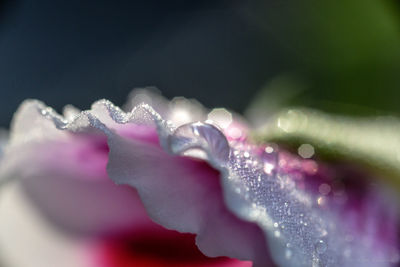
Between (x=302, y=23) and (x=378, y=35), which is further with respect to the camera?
(x=302, y=23)

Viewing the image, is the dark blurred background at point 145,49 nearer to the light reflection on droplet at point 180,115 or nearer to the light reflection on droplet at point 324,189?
the light reflection on droplet at point 180,115

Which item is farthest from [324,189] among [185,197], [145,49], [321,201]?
[145,49]

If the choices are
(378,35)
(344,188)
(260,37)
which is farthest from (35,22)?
(344,188)

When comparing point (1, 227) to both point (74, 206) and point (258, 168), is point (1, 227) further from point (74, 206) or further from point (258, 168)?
point (258, 168)

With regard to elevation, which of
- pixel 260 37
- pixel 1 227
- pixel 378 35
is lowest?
pixel 1 227

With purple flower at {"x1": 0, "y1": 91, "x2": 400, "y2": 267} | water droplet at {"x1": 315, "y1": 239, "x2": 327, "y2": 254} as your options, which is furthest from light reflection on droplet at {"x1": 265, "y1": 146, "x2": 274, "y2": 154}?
water droplet at {"x1": 315, "y1": 239, "x2": 327, "y2": 254}

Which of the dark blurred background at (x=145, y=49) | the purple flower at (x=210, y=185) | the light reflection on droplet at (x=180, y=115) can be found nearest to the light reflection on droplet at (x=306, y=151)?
the purple flower at (x=210, y=185)

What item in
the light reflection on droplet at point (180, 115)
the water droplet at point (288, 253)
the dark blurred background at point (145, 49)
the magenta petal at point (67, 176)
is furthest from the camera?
the dark blurred background at point (145, 49)
